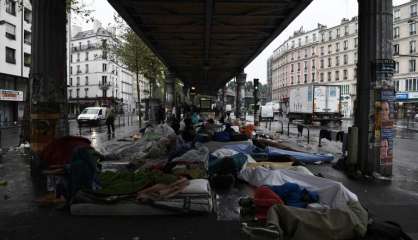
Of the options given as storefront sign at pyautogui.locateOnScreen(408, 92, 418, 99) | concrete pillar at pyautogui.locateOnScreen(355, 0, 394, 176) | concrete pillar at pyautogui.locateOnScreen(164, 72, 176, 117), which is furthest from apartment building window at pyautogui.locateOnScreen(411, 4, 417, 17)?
concrete pillar at pyautogui.locateOnScreen(355, 0, 394, 176)

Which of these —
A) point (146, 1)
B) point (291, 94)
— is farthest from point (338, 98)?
point (146, 1)

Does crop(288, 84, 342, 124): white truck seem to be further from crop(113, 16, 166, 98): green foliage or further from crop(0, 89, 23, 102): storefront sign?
crop(0, 89, 23, 102): storefront sign

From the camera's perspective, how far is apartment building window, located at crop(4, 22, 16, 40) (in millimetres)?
42438

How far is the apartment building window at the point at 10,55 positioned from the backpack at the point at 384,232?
146 feet

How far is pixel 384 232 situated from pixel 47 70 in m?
9.47

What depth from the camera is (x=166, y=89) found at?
42.4 metres

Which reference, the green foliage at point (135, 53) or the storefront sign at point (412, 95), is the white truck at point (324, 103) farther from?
the storefront sign at point (412, 95)

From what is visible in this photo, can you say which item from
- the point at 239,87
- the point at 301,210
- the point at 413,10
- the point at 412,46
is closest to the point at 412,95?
the point at 412,46

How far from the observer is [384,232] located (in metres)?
5.12

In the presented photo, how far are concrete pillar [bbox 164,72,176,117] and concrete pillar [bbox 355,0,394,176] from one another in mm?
31046

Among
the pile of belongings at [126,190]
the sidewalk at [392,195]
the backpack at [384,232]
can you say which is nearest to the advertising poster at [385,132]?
the sidewalk at [392,195]

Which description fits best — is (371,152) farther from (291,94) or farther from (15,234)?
(291,94)

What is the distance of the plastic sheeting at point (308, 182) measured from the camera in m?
6.57

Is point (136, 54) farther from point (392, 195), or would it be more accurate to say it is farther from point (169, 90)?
point (392, 195)
